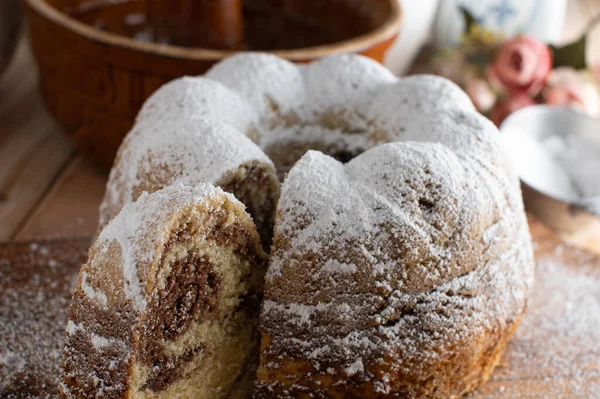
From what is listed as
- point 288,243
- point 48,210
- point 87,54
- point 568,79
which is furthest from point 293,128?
point 568,79

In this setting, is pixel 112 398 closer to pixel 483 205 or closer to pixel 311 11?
pixel 483 205

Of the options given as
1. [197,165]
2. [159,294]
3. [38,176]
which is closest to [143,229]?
[159,294]

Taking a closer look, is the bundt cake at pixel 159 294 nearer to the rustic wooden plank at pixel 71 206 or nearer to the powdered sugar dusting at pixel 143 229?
the powdered sugar dusting at pixel 143 229

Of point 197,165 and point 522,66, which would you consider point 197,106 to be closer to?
point 197,165

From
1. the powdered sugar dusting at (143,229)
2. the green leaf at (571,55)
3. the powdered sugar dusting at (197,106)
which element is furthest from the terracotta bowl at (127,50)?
the green leaf at (571,55)

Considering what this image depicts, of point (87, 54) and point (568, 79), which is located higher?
point (87, 54)

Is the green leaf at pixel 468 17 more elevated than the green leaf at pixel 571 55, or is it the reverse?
the green leaf at pixel 468 17
